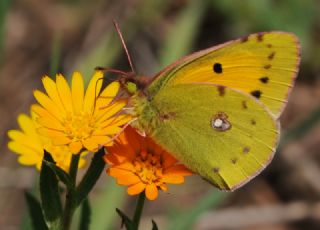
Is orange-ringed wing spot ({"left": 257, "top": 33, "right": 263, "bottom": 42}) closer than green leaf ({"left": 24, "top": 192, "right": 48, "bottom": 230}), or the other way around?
green leaf ({"left": 24, "top": 192, "right": 48, "bottom": 230})

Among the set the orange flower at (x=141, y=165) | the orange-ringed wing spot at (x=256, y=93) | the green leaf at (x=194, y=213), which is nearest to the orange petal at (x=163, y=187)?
the orange flower at (x=141, y=165)

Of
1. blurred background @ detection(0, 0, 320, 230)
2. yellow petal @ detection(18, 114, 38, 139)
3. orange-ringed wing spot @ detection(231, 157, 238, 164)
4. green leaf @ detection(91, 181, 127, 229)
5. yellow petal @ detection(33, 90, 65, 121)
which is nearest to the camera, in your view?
yellow petal @ detection(33, 90, 65, 121)

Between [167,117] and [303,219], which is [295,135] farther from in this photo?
[167,117]

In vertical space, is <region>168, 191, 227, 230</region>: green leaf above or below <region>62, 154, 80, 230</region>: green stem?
below

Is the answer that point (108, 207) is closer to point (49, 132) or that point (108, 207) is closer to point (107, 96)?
point (107, 96)

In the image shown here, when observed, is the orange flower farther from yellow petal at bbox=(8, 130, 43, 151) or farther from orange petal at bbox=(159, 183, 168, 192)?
yellow petal at bbox=(8, 130, 43, 151)

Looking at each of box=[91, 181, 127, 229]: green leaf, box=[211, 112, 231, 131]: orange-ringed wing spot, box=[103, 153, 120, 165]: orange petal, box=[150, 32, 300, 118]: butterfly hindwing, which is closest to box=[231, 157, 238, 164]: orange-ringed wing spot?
box=[211, 112, 231, 131]: orange-ringed wing spot

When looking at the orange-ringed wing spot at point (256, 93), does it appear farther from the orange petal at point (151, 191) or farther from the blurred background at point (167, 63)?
the blurred background at point (167, 63)
